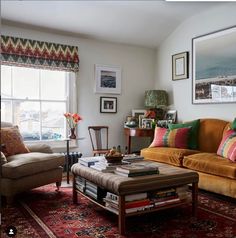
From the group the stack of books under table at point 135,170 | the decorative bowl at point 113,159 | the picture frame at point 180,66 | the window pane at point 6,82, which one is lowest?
the stack of books under table at point 135,170

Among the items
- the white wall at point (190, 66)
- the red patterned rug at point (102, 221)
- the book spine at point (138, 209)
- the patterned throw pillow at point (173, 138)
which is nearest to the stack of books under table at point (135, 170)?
the book spine at point (138, 209)

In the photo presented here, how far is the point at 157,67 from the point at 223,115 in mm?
1820

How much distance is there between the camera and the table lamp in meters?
4.95

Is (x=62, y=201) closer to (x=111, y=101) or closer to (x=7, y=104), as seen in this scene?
(x=7, y=104)

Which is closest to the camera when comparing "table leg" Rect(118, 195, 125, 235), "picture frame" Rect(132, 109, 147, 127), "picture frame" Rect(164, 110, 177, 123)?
"table leg" Rect(118, 195, 125, 235)

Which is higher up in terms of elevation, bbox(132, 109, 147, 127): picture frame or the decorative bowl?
bbox(132, 109, 147, 127): picture frame

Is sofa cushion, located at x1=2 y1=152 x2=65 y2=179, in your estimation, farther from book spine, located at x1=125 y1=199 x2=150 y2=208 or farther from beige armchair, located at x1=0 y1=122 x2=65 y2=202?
book spine, located at x1=125 y1=199 x2=150 y2=208

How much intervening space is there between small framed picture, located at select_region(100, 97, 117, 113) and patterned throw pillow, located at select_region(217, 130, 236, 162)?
2.18 m

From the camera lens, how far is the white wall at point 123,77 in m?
4.79

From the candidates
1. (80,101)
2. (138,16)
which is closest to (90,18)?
(138,16)

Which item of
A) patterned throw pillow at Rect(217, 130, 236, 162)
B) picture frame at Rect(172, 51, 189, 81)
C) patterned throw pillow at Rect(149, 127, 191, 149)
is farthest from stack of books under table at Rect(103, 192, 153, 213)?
picture frame at Rect(172, 51, 189, 81)

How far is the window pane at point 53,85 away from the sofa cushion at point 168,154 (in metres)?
1.76

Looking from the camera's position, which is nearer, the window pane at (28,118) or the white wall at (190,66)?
the white wall at (190,66)

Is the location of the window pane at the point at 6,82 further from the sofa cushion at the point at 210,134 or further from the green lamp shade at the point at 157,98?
the sofa cushion at the point at 210,134
